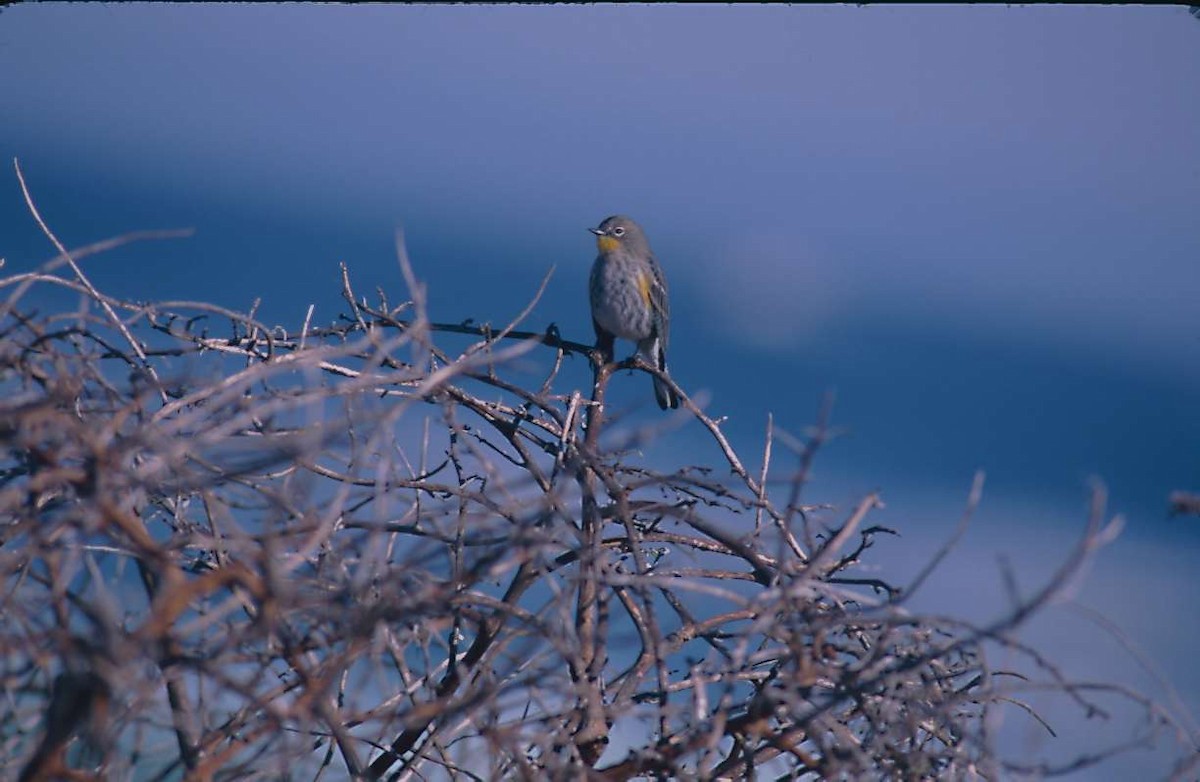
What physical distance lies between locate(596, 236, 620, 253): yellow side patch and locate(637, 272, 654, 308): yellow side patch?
0.32 meters

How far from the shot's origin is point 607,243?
5211mm

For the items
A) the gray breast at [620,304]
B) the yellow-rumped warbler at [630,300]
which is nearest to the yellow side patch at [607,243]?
the yellow-rumped warbler at [630,300]

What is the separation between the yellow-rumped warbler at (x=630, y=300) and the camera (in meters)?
4.79

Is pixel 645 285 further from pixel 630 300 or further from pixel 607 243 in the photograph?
pixel 607 243

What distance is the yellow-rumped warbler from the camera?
15.7 ft

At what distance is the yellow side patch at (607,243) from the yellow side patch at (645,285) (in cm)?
32

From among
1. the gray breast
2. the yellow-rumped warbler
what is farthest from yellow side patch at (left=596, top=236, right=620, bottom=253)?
the gray breast

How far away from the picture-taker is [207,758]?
1.24 meters

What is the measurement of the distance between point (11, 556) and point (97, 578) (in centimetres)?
13

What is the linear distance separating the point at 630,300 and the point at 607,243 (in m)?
0.54

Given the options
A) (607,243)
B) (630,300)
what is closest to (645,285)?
(630,300)

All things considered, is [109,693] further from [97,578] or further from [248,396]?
[248,396]

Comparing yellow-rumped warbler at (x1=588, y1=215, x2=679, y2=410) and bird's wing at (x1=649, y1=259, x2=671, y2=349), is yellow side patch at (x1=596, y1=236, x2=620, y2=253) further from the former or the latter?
bird's wing at (x1=649, y1=259, x2=671, y2=349)

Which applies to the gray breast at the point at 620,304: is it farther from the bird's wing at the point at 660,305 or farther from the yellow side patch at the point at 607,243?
the yellow side patch at the point at 607,243
